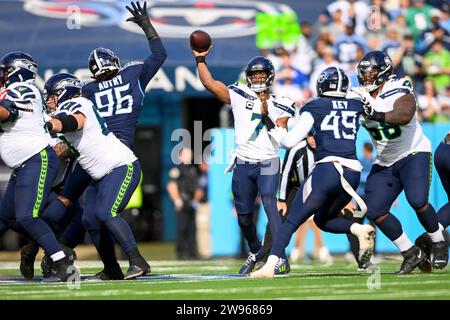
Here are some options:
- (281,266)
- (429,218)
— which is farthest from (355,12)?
(281,266)

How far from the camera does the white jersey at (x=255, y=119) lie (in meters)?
9.66

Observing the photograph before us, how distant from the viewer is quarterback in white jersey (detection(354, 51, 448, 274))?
9.14 metres

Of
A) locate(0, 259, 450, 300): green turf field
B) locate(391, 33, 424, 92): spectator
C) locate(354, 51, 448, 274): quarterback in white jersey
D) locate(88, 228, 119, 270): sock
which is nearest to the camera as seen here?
locate(0, 259, 450, 300): green turf field

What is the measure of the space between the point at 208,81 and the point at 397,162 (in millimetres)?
1849

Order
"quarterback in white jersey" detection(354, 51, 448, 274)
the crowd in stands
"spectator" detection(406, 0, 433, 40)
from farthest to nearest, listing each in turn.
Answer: "spectator" detection(406, 0, 433, 40) → the crowd in stands → "quarterback in white jersey" detection(354, 51, 448, 274)

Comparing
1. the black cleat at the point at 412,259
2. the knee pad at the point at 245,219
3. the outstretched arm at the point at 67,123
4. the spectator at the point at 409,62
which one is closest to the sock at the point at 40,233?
the outstretched arm at the point at 67,123

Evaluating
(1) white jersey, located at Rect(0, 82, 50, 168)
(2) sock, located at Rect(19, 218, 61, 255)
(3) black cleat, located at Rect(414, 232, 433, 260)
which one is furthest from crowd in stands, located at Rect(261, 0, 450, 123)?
(2) sock, located at Rect(19, 218, 61, 255)

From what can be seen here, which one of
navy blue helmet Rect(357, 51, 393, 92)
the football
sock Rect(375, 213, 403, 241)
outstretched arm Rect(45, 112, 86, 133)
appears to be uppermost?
the football

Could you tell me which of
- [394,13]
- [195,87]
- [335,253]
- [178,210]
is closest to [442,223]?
[335,253]

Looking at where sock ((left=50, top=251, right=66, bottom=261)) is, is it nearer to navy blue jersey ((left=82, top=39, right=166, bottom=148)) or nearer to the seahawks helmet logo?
navy blue jersey ((left=82, top=39, right=166, bottom=148))

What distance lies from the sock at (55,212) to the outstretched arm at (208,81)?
1.69m

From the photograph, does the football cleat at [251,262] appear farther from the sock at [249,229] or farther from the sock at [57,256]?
the sock at [57,256]

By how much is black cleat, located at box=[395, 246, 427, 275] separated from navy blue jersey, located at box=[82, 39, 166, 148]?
104 inches
